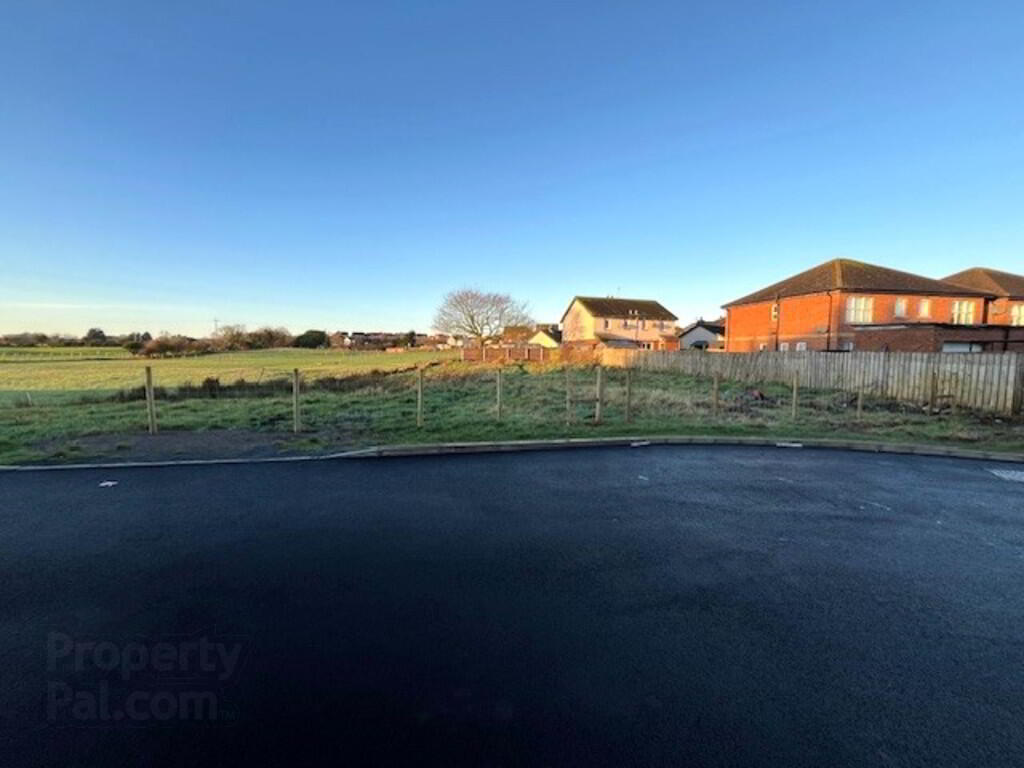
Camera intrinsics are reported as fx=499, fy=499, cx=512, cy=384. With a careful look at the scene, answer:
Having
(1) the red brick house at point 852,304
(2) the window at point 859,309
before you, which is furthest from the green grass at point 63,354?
(2) the window at point 859,309

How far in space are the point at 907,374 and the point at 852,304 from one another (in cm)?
1905

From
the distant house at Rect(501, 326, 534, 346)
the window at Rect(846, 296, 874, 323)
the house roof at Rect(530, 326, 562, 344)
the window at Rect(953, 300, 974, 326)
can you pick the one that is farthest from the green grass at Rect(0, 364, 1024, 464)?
the house roof at Rect(530, 326, 562, 344)

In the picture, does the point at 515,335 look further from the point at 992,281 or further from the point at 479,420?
the point at 479,420

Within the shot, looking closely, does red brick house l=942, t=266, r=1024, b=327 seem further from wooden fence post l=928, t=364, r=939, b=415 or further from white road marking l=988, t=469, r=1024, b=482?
white road marking l=988, t=469, r=1024, b=482

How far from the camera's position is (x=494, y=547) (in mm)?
5121

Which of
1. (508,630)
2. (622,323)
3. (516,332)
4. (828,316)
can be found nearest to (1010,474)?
(508,630)

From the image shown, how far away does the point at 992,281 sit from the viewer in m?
44.8

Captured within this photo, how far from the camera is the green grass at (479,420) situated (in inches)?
440

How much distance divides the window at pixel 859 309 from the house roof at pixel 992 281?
47.7 feet

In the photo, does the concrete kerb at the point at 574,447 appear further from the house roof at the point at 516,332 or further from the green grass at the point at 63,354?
the green grass at the point at 63,354

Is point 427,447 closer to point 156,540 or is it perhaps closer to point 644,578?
point 156,540

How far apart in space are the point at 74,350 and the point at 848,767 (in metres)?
84.3

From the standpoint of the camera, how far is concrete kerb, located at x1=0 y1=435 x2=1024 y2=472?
8.77 meters

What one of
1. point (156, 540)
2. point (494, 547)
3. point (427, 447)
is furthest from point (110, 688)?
point (427, 447)
